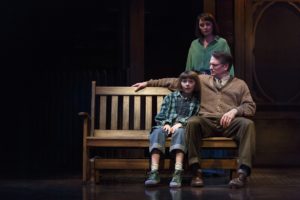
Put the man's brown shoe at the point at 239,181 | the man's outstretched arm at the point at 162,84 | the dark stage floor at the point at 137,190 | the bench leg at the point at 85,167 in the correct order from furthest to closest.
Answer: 1. the man's outstretched arm at the point at 162,84
2. the bench leg at the point at 85,167
3. the man's brown shoe at the point at 239,181
4. the dark stage floor at the point at 137,190

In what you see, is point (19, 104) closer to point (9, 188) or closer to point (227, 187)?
point (9, 188)

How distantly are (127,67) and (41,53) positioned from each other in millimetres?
2117

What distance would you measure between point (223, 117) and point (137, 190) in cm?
115

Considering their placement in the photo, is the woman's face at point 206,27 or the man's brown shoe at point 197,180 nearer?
the man's brown shoe at point 197,180

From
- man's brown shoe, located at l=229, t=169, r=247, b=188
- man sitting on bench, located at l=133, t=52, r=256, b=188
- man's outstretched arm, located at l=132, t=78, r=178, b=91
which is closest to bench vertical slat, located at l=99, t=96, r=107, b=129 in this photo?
man's outstretched arm, located at l=132, t=78, r=178, b=91

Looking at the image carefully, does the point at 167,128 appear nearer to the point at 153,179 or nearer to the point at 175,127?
the point at 175,127

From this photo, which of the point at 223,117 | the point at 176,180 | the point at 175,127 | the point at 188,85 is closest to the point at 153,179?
the point at 176,180

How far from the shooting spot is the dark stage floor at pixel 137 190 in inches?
193

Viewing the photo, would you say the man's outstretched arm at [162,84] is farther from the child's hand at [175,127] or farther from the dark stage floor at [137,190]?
the dark stage floor at [137,190]

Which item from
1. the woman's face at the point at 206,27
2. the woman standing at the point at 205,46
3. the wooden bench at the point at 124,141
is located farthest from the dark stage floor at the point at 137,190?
the woman's face at the point at 206,27

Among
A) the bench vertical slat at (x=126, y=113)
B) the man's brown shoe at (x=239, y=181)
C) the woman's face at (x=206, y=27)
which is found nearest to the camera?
the man's brown shoe at (x=239, y=181)

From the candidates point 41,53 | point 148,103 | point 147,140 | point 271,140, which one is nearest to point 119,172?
point 148,103

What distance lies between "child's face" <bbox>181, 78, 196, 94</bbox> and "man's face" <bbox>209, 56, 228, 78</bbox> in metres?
0.27

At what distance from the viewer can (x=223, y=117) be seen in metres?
5.62
